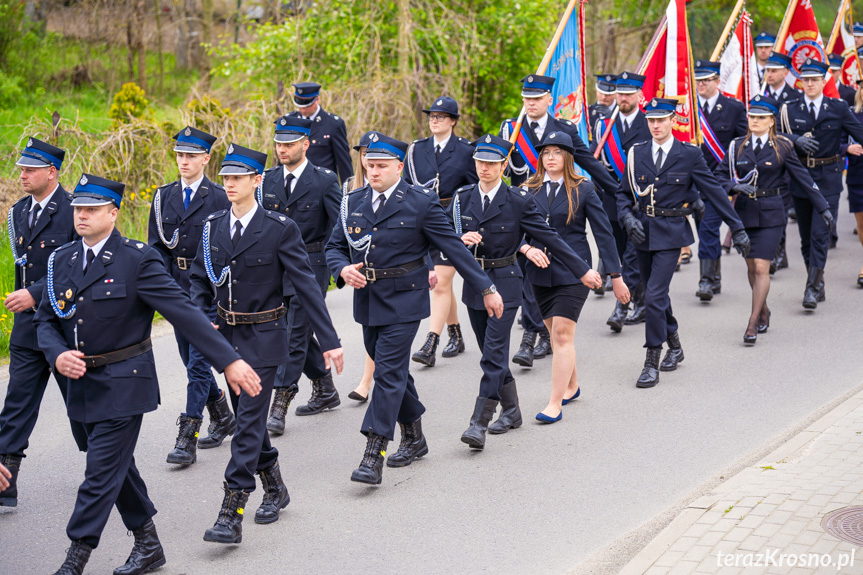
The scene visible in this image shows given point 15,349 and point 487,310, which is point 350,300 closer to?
point 487,310

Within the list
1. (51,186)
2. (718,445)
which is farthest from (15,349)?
(718,445)

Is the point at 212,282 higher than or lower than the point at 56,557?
higher

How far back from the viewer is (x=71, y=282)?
519 centimetres

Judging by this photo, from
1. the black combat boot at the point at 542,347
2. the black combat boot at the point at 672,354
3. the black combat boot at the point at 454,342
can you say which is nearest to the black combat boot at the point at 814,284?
the black combat boot at the point at 672,354

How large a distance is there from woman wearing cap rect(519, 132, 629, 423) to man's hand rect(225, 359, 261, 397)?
284 cm

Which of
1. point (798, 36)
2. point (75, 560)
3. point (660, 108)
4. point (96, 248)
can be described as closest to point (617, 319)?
point (660, 108)

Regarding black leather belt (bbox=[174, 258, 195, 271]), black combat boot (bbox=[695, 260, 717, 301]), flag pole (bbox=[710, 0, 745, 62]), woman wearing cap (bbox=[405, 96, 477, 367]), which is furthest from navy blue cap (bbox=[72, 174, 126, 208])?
flag pole (bbox=[710, 0, 745, 62])

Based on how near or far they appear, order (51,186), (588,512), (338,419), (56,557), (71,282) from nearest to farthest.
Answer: (71,282)
(56,557)
(588,512)
(51,186)
(338,419)

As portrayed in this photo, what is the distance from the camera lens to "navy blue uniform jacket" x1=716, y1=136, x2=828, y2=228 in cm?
984

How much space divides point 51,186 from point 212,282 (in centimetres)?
145

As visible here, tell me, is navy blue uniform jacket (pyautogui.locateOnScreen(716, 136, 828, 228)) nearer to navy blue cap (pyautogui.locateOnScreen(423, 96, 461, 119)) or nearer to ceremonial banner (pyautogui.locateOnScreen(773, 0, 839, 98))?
navy blue cap (pyautogui.locateOnScreen(423, 96, 461, 119))

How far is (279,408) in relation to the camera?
297 inches

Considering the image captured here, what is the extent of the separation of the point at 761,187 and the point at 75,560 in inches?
288

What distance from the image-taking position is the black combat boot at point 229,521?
5.49m
